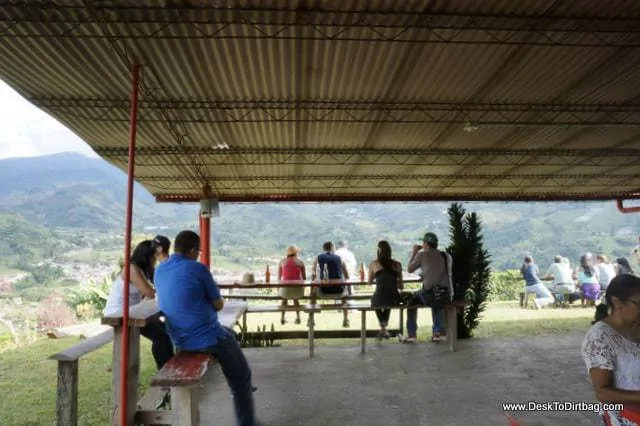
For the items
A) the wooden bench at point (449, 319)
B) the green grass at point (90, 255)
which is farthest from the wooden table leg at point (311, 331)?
the green grass at point (90, 255)

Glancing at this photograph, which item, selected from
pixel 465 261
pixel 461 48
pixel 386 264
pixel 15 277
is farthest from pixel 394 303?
pixel 15 277

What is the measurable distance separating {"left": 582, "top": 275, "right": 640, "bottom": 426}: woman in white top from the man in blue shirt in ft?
7.38

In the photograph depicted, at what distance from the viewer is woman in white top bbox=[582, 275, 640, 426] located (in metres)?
2.33

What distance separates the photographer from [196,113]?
24.6ft

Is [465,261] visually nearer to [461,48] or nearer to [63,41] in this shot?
[461,48]

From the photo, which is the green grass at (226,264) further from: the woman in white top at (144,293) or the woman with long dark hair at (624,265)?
the woman in white top at (144,293)

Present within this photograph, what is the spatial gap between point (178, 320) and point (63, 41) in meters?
2.93

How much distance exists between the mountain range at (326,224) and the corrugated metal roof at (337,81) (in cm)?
2562

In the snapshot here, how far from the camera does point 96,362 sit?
799 cm

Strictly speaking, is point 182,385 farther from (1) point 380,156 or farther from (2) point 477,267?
(1) point 380,156

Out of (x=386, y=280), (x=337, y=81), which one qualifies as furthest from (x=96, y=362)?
(x=337, y=81)

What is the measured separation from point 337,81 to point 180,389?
13.8 ft

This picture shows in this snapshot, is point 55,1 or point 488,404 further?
point 488,404

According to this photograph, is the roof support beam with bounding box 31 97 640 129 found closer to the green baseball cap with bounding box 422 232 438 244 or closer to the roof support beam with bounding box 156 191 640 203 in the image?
the green baseball cap with bounding box 422 232 438 244
